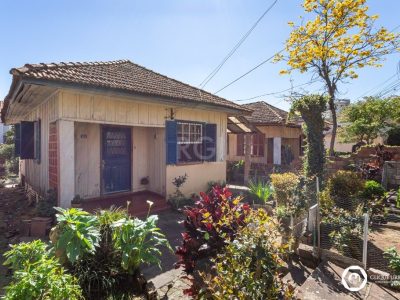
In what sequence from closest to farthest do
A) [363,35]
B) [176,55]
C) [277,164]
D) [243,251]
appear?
[243,251], [176,55], [363,35], [277,164]

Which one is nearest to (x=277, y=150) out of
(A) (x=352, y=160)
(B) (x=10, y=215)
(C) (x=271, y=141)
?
(C) (x=271, y=141)

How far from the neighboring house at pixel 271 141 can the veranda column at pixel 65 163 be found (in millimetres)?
11571

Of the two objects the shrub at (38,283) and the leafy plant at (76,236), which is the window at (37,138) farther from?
the shrub at (38,283)

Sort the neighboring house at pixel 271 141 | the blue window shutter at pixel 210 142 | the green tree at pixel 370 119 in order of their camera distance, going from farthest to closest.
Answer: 1. the neighboring house at pixel 271 141
2. the green tree at pixel 370 119
3. the blue window shutter at pixel 210 142

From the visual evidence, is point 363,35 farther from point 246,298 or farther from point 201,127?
point 246,298

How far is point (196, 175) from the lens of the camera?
29.6 ft

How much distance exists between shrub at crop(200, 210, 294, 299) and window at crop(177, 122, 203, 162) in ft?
19.9

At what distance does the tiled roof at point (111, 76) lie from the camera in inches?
209

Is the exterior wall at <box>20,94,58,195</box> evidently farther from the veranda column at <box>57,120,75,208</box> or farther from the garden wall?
the garden wall

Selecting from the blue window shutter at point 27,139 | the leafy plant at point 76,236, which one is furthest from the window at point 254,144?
the leafy plant at point 76,236

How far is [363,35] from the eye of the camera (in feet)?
39.2

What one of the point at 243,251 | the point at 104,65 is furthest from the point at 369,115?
the point at 243,251

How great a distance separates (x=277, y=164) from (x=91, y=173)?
1094 cm

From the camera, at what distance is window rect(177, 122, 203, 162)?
28.3 feet
